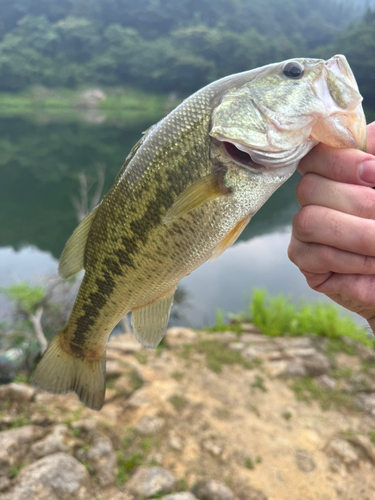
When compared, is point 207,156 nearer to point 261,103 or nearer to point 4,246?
point 261,103

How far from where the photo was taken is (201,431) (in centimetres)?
507

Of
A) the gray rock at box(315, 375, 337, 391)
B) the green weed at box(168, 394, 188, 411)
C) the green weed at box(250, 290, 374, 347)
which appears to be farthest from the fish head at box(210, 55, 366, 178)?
the green weed at box(250, 290, 374, 347)

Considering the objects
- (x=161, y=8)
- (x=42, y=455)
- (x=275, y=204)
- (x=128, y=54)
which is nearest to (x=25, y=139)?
(x=128, y=54)

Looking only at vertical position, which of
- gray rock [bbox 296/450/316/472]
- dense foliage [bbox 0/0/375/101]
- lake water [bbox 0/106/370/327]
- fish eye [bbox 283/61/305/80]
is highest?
dense foliage [bbox 0/0/375/101]

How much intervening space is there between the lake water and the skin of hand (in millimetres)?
295

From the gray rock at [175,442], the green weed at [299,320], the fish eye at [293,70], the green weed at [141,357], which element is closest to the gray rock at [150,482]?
the gray rock at [175,442]

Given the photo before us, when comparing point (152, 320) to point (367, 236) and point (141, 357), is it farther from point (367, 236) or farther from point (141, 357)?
point (141, 357)

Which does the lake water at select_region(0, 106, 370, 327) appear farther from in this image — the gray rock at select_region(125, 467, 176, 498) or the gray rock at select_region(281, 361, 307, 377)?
the gray rock at select_region(125, 467, 176, 498)

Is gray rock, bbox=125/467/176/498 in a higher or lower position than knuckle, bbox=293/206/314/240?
lower

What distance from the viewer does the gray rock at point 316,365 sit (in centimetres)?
686

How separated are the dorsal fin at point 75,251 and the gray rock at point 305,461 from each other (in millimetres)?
4588

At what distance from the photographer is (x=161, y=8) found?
88.6 meters

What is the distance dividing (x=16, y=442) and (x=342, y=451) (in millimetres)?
4481

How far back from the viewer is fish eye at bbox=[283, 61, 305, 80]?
152cm
